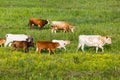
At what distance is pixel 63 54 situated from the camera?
22812 millimetres

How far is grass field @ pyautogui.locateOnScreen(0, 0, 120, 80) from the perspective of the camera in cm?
1903

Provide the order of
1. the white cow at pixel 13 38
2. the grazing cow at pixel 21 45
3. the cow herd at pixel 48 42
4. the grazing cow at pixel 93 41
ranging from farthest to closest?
the white cow at pixel 13 38, the grazing cow at pixel 93 41, the grazing cow at pixel 21 45, the cow herd at pixel 48 42

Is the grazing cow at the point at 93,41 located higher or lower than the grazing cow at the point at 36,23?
lower

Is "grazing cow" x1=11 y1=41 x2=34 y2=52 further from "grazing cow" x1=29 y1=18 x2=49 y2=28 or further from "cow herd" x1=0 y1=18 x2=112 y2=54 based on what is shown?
"grazing cow" x1=29 y1=18 x2=49 y2=28

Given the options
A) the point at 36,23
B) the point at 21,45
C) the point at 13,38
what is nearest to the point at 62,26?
the point at 36,23

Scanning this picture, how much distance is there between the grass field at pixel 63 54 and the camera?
1903 cm

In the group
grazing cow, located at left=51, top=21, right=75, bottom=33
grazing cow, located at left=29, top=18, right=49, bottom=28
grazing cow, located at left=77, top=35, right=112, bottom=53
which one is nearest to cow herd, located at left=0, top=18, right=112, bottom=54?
grazing cow, located at left=77, top=35, right=112, bottom=53

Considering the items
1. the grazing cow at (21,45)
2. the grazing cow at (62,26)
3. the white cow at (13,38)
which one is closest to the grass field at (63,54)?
A: the grazing cow at (21,45)

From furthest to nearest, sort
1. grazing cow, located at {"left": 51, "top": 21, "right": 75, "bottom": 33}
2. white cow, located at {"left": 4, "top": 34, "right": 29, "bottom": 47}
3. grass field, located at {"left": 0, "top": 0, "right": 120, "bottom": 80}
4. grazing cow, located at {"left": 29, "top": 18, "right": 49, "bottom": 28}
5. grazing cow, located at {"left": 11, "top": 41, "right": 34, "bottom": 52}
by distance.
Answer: grazing cow, located at {"left": 29, "top": 18, "right": 49, "bottom": 28}, grazing cow, located at {"left": 51, "top": 21, "right": 75, "bottom": 33}, white cow, located at {"left": 4, "top": 34, "right": 29, "bottom": 47}, grazing cow, located at {"left": 11, "top": 41, "right": 34, "bottom": 52}, grass field, located at {"left": 0, "top": 0, "right": 120, "bottom": 80}

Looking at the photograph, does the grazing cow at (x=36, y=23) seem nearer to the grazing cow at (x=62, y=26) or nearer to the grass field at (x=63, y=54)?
the grass field at (x=63, y=54)

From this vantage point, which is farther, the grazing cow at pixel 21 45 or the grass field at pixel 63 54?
the grazing cow at pixel 21 45

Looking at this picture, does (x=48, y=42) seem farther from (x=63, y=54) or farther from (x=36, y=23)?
(x=36, y=23)

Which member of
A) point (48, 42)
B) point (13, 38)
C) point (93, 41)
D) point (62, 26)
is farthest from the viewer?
point (62, 26)

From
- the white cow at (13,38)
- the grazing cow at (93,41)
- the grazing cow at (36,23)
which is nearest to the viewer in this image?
the grazing cow at (93,41)
